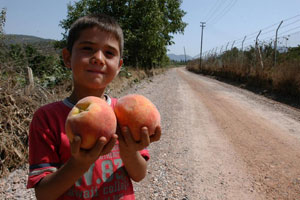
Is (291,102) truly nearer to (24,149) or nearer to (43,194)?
(24,149)

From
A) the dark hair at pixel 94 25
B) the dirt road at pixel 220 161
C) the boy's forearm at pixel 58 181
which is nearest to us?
the boy's forearm at pixel 58 181

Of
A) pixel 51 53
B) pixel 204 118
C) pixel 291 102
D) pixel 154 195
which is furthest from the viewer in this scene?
pixel 291 102

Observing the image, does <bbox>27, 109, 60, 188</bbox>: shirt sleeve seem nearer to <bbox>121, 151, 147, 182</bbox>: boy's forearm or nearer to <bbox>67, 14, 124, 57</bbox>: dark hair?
<bbox>121, 151, 147, 182</bbox>: boy's forearm

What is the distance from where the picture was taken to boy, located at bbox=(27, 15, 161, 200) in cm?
112

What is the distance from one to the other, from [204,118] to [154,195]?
4036 mm

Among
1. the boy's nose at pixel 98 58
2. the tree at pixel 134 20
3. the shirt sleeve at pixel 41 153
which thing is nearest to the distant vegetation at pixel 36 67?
the tree at pixel 134 20

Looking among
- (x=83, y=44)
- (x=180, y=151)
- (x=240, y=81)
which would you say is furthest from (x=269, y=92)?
(x=83, y=44)

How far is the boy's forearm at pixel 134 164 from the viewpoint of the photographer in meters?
1.31

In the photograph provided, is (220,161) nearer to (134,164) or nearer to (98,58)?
(134,164)

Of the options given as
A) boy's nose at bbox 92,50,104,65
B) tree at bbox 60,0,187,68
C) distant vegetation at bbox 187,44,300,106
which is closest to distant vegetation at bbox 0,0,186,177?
tree at bbox 60,0,187,68

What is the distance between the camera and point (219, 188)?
120 inches

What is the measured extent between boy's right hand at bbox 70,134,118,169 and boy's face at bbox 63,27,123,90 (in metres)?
0.44

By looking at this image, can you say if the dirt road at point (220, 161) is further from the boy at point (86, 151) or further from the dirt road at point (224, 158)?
the boy at point (86, 151)

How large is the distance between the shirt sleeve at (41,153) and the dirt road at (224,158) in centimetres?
182
